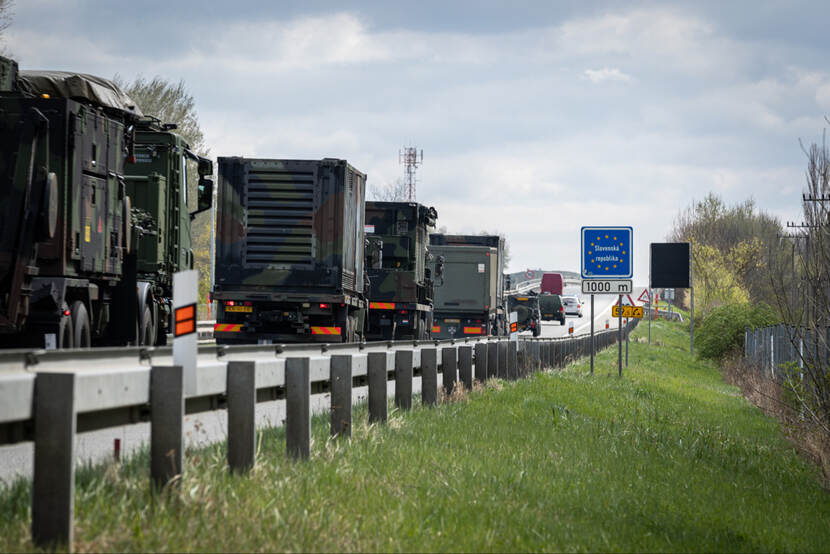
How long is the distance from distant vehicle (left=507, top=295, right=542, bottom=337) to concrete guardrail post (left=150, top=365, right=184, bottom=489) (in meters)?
51.9

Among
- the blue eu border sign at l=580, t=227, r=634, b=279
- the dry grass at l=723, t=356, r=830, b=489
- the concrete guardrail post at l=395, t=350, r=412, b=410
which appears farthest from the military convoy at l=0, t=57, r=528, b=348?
the dry grass at l=723, t=356, r=830, b=489

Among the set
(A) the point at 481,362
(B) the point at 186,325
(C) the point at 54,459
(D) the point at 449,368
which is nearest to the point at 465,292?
(A) the point at 481,362

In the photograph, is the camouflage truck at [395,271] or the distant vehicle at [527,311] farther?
the distant vehicle at [527,311]

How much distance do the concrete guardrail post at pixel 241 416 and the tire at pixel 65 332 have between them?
24.1 ft

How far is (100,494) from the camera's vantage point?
5430mm

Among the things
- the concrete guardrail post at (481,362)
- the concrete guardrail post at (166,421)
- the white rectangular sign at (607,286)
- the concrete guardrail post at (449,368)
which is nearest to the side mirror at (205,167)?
the concrete guardrail post at (481,362)

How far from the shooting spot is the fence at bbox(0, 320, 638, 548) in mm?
4602

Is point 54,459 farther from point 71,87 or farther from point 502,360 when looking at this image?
point 502,360

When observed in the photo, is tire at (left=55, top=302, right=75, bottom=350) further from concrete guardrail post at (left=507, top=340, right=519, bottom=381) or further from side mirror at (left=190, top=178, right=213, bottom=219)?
concrete guardrail post at (left=507, top=340, right=519, bottom=381)

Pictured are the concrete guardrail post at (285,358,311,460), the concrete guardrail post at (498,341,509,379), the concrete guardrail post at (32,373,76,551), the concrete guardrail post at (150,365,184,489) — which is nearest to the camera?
the concrete guardrail post at (32,373,76,551)

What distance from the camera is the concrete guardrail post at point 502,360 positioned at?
702 inches

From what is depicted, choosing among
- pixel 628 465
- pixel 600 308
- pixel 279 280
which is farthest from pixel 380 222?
pixel 600 308

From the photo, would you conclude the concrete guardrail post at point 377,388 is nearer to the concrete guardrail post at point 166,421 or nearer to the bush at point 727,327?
the concrete guardrail post at point 166,421

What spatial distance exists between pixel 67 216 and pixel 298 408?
6986 mm
